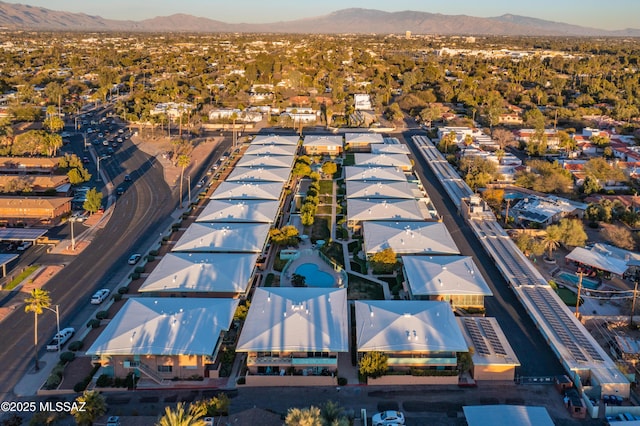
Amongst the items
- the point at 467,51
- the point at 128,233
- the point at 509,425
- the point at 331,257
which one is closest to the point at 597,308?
the point at 509,425

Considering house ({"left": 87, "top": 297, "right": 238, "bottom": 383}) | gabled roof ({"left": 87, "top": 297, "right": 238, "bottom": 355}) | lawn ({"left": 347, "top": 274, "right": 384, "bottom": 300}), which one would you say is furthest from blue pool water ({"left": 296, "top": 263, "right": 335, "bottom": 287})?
house ({"left": 87, "top": 297, "right": 238, "bottom": 383})

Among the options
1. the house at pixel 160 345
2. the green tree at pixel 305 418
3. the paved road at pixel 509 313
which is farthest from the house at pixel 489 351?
the house at pixel 160 345

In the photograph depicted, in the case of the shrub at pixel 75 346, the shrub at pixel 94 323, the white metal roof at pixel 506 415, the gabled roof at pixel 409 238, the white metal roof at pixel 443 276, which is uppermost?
the gabled roof at pixel 409 238

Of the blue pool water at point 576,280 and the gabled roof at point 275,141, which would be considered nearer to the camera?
the blue pool water at point 576,280

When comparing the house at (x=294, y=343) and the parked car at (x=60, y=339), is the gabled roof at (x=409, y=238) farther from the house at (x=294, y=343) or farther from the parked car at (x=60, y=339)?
the parked car at (x=60, y=339)

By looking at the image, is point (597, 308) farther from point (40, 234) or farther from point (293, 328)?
point (40, 234)

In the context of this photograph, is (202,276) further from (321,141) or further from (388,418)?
(321,141)

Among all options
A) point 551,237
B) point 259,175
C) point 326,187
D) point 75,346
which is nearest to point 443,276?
point 551,237
